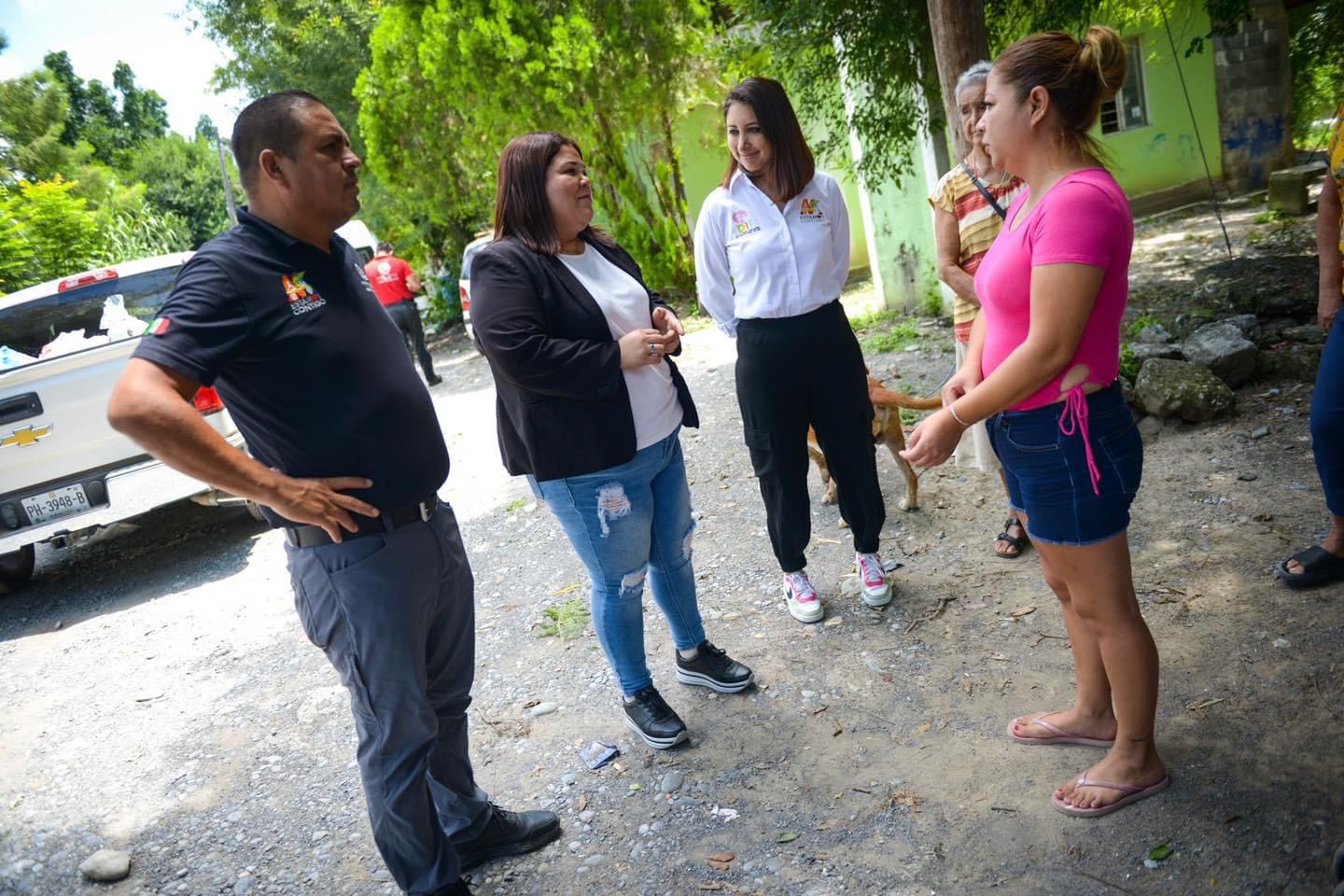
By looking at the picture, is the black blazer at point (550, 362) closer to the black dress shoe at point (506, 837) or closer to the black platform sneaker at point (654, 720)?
the black platform sneaker at point (654, 720)

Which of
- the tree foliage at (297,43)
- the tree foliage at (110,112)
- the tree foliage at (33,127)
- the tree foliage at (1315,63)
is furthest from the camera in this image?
the tree foliage at (110,112)

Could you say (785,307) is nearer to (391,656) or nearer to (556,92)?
(391,656)

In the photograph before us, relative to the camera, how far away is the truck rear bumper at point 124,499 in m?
5.41

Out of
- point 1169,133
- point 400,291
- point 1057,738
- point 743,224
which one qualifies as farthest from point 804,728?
point 1169,133

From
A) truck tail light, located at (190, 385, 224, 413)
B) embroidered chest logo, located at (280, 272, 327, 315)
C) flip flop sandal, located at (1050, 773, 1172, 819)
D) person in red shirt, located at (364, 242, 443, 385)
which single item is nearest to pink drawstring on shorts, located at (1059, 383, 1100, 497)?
flip flop sandal, located at (1050, 773, 1172, 819)

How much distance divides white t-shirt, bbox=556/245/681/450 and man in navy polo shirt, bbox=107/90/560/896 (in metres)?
0.70

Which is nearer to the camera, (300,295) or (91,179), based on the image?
(300,295)

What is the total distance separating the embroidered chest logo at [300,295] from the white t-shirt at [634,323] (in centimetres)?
91

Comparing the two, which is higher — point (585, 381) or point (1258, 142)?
point (585, 381)

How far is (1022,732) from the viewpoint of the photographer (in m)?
2.81

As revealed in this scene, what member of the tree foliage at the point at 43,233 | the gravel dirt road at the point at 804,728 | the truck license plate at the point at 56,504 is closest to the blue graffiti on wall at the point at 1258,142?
the gravel dirt road at the point at 804,728

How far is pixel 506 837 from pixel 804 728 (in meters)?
1.09

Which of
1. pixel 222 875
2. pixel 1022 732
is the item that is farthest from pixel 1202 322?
pixel 222 875

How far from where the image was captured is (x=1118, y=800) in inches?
95.9
